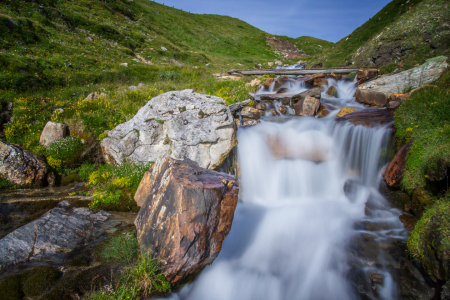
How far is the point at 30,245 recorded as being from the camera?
405cm

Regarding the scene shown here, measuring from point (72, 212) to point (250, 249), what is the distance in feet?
14.6

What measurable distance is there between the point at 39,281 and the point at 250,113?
8673mm

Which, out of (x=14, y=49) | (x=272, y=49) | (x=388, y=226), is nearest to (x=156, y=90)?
(x=14, y=49)

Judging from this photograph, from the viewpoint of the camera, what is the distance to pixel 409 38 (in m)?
14.9

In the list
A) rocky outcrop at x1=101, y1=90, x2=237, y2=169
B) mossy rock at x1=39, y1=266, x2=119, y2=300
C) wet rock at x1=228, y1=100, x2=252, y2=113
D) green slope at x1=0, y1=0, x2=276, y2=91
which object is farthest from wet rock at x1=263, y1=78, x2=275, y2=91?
mossy rock at x1=39, y1=266, x2=119, y2=300

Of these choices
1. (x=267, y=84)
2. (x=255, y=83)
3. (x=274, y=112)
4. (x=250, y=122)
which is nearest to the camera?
(x=250, y=122)

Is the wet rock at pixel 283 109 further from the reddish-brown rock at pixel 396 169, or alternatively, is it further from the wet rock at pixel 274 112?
the reddish-brown rock at pixel 396 169

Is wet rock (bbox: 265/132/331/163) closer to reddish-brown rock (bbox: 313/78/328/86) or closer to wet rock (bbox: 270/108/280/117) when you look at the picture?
wet rock (bbox: 270/108/280/117)

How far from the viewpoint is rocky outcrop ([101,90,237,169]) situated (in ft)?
22.8

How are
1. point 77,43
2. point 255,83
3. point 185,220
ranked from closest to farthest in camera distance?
point 185,220 → point 255,83 → point 77,43

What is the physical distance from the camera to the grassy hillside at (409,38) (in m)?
13.3

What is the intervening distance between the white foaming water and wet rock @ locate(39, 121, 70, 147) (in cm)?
645

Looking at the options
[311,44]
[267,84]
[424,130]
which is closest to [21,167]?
[424,130]

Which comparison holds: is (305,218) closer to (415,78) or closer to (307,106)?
(307,106)
